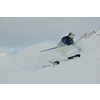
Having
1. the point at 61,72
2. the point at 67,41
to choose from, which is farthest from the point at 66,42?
the point at 61,72

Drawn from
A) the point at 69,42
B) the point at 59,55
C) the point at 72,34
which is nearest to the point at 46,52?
the point at 59,55

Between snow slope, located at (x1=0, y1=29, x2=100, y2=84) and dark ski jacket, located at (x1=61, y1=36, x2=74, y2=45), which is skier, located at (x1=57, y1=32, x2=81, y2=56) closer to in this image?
dark ski jacket, located at (x1=61, y1=36, x2=74, y2=45)

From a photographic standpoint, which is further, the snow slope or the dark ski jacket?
the dark ski jacket

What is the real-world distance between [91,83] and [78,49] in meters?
4.41

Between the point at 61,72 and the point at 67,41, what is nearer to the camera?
the point at 61,72

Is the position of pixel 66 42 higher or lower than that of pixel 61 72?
higher

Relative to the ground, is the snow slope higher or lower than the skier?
lower

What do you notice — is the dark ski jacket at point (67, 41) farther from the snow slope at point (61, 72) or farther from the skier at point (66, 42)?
the snow slope at point (61, 72)

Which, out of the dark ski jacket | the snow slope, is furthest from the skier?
the snow slope

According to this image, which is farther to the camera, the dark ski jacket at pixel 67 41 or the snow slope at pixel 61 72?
the dark ski jacket at pixel 67 41

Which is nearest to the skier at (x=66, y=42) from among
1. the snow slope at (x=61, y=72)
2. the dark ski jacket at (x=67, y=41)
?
the dark ski jacket at (x=67, y=41)

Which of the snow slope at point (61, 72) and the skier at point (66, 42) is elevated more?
the skier at point (66, 42)

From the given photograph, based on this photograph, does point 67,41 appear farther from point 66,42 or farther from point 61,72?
point 61,72

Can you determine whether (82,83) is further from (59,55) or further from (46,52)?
(46,52)
